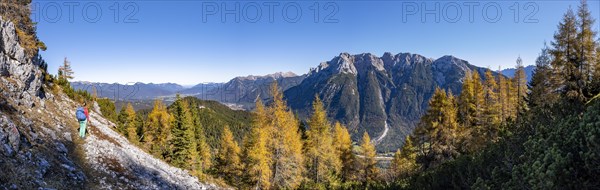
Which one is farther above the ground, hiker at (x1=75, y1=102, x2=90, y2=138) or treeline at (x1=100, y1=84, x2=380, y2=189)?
hiker at (x1=75, y1=102, x2=90, y2=138)

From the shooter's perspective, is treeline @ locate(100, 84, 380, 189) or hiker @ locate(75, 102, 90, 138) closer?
hiker @ locate(75, 102, 90, 138)

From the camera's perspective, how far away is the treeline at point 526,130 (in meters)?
6.27

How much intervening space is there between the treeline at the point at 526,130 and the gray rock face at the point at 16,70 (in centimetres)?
2514

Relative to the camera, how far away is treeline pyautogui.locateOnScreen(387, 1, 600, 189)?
20.6 ft

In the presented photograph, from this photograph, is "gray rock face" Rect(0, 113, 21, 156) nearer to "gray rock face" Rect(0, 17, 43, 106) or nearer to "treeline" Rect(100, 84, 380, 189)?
"gray rock face" Rect(0, 17, 43, 106)

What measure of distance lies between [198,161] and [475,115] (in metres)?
35.7

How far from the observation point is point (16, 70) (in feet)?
77.0

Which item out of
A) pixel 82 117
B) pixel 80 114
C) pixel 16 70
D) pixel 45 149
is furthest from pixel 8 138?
pixel 16 70

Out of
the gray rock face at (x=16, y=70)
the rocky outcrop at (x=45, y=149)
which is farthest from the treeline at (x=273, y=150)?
the gray rock face at (x=16, y=70)

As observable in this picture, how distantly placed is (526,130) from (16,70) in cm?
3061

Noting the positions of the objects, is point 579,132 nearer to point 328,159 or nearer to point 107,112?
point 328,159

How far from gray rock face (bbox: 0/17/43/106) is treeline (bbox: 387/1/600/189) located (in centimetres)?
2514

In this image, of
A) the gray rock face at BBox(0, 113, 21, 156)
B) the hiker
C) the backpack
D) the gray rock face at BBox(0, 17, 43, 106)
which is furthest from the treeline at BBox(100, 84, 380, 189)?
the gray rock face at BBox(0, 113, 21, 156)

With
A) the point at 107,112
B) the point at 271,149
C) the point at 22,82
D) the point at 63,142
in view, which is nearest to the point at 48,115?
the point at 22,82
